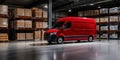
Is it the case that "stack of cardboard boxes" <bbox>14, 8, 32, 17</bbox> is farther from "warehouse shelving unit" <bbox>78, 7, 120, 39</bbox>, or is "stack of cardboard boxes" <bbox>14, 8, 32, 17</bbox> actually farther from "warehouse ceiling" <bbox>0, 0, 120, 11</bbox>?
"warehouse shelving unit" <bbox>78, 7, 120, 39</bbox>

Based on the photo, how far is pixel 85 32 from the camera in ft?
63.5

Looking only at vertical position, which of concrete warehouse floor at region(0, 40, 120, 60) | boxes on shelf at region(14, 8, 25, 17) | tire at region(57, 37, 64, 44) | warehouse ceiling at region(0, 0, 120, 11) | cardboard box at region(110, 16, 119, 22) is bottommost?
concrete warehouse floor at region(0, 40, 120, 60)

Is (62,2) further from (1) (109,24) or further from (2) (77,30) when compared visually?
(2) (77,30)

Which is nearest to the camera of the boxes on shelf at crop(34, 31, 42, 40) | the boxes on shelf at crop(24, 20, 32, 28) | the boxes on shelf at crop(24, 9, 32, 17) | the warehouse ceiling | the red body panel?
the red body panel

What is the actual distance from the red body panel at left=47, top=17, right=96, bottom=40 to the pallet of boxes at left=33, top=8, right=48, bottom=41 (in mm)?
5636

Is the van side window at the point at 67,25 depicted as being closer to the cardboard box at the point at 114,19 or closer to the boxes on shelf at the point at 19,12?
the boxes on shelf at the point at 19,12

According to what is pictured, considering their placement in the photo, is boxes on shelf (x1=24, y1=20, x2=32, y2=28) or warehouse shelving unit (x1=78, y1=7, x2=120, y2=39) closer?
boxes on shelf (x1=24, y1=20, x2=32, y2=28)

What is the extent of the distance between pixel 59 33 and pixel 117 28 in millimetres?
11524

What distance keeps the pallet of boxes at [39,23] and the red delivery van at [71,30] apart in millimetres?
5573

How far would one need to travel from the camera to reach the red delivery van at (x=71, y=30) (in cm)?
1697

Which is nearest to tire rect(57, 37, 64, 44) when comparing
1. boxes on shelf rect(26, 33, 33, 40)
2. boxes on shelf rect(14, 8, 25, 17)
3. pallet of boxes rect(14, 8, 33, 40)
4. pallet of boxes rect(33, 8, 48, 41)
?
pallet of boxes rect(33, 8, 48, 41)

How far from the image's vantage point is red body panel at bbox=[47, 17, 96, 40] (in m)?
17.4

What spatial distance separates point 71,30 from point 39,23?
6.38 meters

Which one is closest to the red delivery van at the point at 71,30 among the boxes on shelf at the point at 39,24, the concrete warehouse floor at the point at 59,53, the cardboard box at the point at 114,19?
the concrete warehouse floor at the point at 59,53
